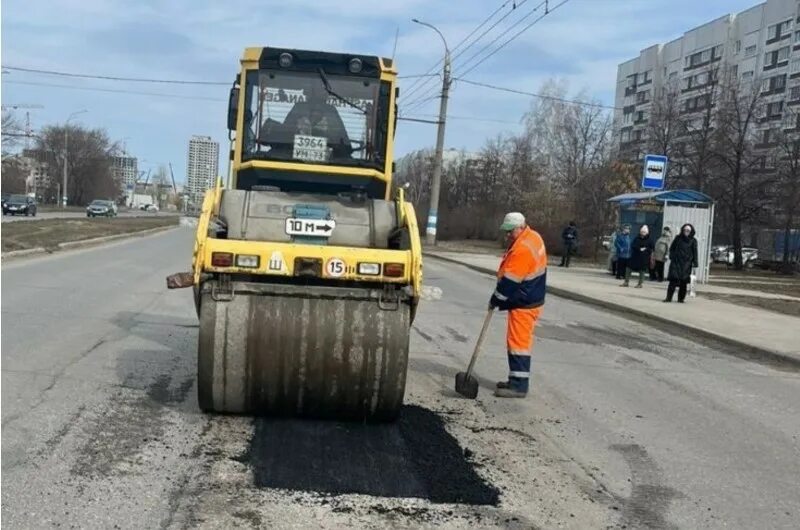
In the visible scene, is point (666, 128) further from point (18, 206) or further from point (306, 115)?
point (306, 115)

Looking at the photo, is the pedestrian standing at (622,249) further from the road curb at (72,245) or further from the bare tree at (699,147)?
the bare tree at (699,147)

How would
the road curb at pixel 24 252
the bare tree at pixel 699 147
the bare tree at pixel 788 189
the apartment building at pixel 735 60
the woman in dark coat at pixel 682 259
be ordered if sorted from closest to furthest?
1. the woman in dark coat at pixel 682 259
2. the road curb at pixel 24 252
3. the bare tree at pixel 788 189
4. the bare tree at pixel 699 147
5. the apartment building at pixel 735 60

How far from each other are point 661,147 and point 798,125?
9.82 m

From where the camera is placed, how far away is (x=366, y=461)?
5125 mm

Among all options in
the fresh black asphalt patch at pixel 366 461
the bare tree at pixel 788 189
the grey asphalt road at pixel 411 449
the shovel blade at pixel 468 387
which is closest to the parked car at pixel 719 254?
the bare tree at pixel 788 189

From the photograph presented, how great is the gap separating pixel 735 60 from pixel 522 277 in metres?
95.0

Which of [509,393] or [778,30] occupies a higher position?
[778,30]

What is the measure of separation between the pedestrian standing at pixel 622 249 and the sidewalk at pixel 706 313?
5.37ft

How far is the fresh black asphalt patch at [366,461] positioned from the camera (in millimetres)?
4641

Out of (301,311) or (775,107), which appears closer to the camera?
(301,311)

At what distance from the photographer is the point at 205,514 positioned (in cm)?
412

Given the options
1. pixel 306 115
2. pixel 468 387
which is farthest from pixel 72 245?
pixel 468 387

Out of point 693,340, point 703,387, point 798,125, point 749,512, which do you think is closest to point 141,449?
point 749,512

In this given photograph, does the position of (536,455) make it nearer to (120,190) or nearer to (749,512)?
(749,512)
